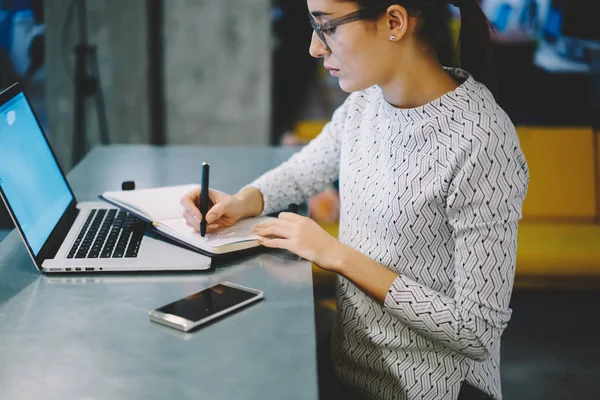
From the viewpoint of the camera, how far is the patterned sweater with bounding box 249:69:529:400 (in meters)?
1.13

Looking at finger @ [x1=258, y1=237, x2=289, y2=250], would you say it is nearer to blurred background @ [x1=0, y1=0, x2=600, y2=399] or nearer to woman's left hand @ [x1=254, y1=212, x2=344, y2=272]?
woman's left hand @ [x1=254, y1=212, x2=344, y2=272]

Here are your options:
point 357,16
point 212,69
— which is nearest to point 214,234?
point 357,16

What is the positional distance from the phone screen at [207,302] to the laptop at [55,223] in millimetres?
116

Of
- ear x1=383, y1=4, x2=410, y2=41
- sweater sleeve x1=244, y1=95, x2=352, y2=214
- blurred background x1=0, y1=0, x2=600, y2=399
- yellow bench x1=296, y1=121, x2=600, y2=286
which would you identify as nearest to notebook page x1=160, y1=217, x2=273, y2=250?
sweater sleeve x1=244, y1=95, x2=352, y2=214

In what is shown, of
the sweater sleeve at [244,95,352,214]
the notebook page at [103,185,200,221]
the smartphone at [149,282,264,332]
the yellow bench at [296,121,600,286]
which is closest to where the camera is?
the smartphone at [149,282,264,332]

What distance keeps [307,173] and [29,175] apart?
24.0 inches

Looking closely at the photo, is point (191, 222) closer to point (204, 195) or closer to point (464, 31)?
point (204, 195)

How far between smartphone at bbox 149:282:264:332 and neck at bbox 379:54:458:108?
453mm

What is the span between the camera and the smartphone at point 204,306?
1.04 metres

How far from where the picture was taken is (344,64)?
4.08 feet

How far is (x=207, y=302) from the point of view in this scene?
43.5 inches

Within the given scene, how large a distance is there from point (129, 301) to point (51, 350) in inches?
7.1

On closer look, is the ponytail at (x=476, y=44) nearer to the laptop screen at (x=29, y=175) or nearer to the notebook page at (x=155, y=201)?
the notebook page at (x=155, y=201)

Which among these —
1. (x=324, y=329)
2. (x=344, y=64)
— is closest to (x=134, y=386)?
(x=344, y=64)
